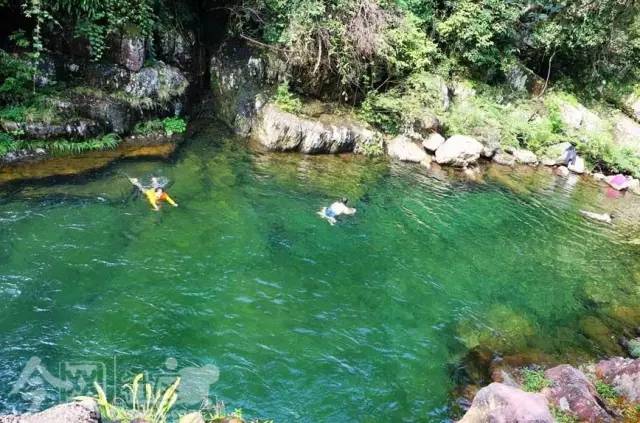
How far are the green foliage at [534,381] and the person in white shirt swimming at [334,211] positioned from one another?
5.93 m

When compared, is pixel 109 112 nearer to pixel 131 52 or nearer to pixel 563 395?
pixel 131 52

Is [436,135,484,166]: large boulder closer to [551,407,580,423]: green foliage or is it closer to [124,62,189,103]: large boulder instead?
[124,62,189,103]: large boulder

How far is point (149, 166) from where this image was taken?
44.3ft

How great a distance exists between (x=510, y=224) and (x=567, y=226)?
2.33m

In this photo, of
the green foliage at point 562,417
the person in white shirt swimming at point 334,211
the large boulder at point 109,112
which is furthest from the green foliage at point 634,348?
the large boulder at point 109,112

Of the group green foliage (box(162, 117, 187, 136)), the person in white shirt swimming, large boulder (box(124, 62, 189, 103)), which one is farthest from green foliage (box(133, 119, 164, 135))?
the person in white shirt swimming

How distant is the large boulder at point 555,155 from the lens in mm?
20875

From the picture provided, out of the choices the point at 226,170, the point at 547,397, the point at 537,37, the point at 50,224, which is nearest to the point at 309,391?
the point at 547,397

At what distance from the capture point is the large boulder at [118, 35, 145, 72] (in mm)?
14891

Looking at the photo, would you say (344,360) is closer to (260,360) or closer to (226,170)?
(260,360)

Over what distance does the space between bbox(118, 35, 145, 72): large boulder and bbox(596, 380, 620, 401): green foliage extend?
49.2 ft

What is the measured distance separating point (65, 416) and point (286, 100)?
574 inches

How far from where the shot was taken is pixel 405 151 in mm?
18234

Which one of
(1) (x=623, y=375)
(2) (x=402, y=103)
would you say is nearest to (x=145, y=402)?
(1) (x=623, y=375)
